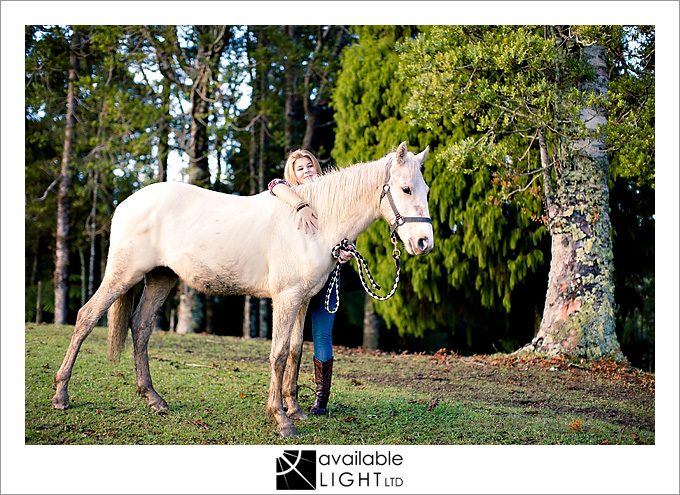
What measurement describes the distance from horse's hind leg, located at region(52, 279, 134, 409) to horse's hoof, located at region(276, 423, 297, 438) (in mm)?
1382

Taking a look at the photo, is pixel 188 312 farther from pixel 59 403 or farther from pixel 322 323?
pixel 322 323

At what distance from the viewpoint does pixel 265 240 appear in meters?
3.45

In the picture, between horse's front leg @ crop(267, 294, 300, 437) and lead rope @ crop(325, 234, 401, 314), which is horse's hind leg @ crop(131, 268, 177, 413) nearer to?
horse's front leg @ crop(267, 294, 300, 437)

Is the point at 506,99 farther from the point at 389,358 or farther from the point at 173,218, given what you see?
the point at 173,218

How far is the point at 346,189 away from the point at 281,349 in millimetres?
1096

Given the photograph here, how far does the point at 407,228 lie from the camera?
3207mm

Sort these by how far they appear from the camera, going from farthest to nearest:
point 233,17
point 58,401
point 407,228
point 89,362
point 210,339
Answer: point 210,339 < point 89,362 < point 233,17 < point 58,401 < point 407,228

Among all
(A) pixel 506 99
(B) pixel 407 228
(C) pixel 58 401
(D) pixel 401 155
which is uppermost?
(A) pixel 506 99

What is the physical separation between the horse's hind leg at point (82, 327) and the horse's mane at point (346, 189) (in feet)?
4.57

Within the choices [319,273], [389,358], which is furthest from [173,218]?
[389,358]

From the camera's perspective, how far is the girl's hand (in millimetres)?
3400

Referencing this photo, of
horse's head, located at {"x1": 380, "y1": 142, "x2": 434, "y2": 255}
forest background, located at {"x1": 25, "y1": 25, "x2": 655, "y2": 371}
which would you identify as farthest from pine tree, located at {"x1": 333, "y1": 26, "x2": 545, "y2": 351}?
horse's head, located at {"x1": 380, "y1": 142, "x2": 434, "y2": 255}

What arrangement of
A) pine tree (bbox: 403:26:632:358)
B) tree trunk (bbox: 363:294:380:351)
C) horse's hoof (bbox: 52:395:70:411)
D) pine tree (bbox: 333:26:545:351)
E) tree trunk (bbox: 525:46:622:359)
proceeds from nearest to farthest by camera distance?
horse's hoof (bbox: 52:395:70:411) < pine tree (bbox: 403:26:632:358) < tree trunk (bbox: 525:46:622:359) < pine tree (bbox: 333:26:545:351) < tree trunk (bbox: 363:294:380:351)

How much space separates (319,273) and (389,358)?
3.28m
